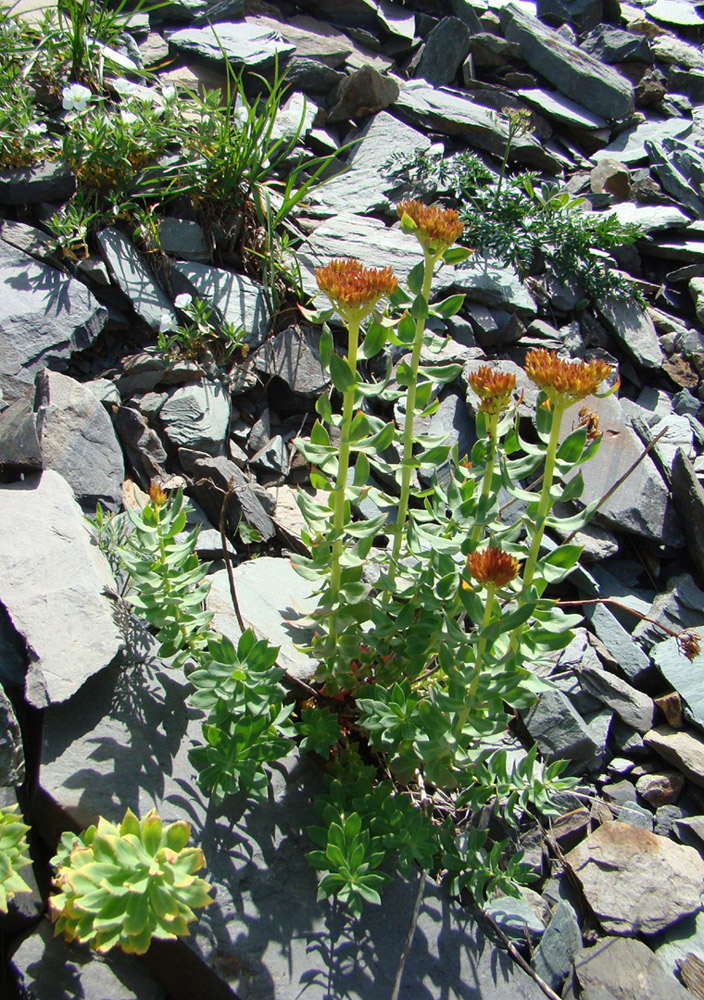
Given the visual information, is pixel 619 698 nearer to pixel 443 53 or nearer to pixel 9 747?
pixel 9 747

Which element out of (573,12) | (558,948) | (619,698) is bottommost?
(558,948)

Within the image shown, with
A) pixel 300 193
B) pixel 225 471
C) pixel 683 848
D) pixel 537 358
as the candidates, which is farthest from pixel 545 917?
pixel 300 193

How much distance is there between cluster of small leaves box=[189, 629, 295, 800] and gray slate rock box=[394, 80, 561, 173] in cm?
444

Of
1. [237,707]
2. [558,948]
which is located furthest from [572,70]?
[558,948]

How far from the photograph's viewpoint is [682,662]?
3283 mm

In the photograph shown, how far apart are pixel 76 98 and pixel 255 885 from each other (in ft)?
12.6

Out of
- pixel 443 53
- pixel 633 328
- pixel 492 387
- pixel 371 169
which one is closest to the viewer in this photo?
pixel 492 387

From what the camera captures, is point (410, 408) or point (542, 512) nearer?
point (542, 512)

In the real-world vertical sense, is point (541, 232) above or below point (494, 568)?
below

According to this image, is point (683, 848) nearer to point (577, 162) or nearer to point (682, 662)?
point (682, 662)

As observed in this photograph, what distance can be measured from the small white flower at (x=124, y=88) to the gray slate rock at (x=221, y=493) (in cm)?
235

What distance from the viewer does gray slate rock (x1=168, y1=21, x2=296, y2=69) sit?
5074 millimetres

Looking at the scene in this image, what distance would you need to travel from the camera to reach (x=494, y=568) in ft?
5.88

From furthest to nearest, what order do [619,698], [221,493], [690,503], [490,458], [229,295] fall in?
[229,295] → [690,503] → [221,493] → [619,698] → [490,458]
